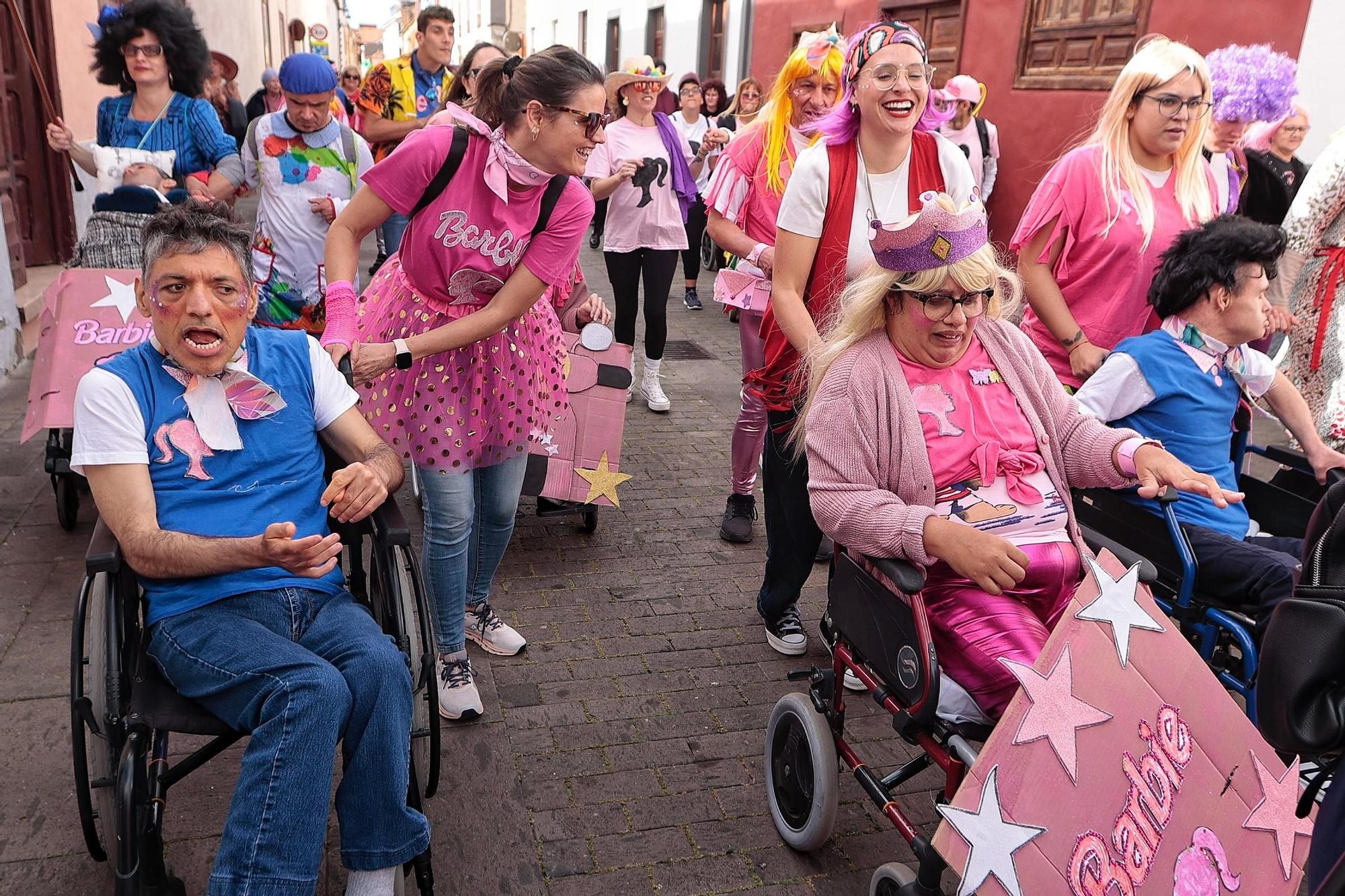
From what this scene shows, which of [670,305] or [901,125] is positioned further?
[670,305]

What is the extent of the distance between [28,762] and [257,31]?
82.1ft

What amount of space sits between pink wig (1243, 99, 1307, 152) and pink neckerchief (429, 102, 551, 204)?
4555mm

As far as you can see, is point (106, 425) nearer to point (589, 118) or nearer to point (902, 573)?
point (589, 118)

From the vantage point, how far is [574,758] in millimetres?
3072

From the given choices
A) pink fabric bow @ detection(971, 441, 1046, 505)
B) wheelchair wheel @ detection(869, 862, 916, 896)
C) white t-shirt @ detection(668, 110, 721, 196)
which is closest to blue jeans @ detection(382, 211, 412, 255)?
white t-shirt @ detection(668, 110, 721, 196)

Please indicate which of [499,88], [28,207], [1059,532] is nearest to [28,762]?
[499,88]

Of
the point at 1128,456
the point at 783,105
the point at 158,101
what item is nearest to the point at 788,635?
the point at 1128,456

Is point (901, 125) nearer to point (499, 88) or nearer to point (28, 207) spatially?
point (499, 88)

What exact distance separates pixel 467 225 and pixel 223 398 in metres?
0.81

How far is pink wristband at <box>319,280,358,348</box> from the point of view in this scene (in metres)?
2.79

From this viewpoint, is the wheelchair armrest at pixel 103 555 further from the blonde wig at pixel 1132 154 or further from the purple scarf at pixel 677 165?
the purple scarf at pixel 677 165

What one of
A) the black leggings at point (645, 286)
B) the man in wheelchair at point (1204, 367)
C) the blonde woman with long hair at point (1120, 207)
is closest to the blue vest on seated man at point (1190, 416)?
the man in wheelchair at point (1204, 367)

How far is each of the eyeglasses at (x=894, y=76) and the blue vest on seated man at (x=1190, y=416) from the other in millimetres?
1009

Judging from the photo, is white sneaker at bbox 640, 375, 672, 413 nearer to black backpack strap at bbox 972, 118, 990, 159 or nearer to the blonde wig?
the blonde wig
